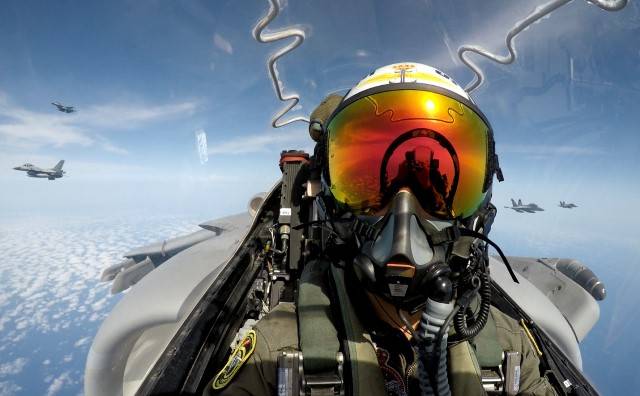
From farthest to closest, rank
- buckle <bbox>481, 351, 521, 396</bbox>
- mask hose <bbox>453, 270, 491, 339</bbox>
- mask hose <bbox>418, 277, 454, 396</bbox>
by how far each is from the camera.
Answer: buckle <bbox>481, 351, 521, 396</bbox> → mask hose <bbox>453, 270, 491, 339</bbox> → mask hose <bbox>418, 277, 454, 396</bbox>

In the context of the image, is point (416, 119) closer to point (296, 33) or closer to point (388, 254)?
point (388, 254)

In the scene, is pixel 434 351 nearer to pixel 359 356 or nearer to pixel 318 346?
pixel 359 356

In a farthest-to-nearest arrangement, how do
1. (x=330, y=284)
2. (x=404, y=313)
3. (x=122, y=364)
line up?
(x=122, y=364) → (x=330, y=284) → (x=404, y=313)

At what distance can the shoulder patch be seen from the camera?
3.13 ft

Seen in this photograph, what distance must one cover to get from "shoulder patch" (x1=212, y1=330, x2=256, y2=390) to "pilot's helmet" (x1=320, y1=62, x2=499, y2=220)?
0.62 meters

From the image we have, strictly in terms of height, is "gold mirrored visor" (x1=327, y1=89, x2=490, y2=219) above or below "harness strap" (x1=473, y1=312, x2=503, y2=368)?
above

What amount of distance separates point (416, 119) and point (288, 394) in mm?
1090

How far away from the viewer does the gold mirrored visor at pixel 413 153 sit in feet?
3.86

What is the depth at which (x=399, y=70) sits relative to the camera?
4.70 ft

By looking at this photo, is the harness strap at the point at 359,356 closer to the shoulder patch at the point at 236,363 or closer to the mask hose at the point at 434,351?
the mask hose at the point at 434,351

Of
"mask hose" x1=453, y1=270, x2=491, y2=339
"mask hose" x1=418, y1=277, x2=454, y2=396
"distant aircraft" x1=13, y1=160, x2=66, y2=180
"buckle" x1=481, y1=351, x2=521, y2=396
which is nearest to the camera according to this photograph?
"mask hose" x1=418, y1=277, x2=454, y2=396

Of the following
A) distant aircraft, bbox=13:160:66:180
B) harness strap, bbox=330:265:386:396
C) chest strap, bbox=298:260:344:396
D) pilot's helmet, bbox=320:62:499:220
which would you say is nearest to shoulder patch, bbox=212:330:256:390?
chest strap, bbox=298:260:344:396

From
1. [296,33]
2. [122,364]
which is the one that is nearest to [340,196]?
[122,364]

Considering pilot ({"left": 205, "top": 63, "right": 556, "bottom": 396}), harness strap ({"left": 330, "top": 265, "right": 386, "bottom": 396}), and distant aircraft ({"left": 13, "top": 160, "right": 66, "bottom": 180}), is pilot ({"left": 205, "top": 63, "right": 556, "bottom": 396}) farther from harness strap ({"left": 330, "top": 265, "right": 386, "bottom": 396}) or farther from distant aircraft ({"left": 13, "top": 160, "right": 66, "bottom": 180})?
distant aircraft ({"left": 13, "top": 160, "right": 66, "bottom": 180})
